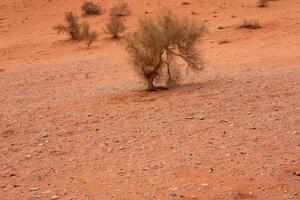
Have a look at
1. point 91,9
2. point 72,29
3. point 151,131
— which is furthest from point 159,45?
point 91,9

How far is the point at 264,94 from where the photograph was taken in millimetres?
10719

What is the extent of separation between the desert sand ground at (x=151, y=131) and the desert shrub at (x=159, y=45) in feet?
1.47

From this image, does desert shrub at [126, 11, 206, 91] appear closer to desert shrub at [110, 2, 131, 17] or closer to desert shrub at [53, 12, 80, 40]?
desert shrub at [53, 12, 80, 40]

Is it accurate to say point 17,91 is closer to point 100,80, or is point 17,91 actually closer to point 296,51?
point 100,80

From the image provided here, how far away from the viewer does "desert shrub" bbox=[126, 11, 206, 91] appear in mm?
12344

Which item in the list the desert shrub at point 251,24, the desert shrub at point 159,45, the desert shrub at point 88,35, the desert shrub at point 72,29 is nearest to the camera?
the desert shrub at point 159,45

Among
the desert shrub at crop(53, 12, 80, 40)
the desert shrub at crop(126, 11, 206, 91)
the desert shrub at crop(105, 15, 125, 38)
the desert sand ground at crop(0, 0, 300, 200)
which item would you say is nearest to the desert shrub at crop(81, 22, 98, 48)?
the desert shrub at crop(53, 12, 80, 40)

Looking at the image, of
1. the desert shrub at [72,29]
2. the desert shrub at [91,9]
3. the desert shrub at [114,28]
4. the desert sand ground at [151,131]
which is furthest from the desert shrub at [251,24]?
the desert shrub at [91,9]

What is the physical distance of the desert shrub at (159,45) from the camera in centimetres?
1234

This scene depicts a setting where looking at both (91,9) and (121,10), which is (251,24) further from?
(91,9)

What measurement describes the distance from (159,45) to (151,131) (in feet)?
12.6

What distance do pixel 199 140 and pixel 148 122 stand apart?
4.50 feet

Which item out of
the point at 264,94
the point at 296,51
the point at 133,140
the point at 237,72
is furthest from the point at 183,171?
the point at 296,51

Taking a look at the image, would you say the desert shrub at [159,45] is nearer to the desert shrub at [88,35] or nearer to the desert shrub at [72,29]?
the desert shrub at [88,35]
